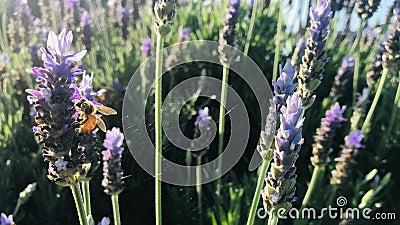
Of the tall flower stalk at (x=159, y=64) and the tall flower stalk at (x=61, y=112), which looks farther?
the tall flower stalk at (x=159, y=64)

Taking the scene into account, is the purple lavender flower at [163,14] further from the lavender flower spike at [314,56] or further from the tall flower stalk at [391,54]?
the tall flower stalk at [391,54]

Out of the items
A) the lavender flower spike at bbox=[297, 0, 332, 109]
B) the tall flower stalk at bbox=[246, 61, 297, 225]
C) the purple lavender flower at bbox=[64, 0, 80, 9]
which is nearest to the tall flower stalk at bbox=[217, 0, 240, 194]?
the lavender flower spike at bbox=[297, 0, 332, 109]

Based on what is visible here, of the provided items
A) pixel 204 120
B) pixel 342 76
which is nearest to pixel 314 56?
pixel 204 120

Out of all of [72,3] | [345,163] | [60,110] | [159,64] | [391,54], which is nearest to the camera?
[60,110]

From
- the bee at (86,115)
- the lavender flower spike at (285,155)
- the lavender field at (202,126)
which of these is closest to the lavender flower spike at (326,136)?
the lavender field at (202,126)

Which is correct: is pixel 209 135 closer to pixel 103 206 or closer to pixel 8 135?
pixel 103 206

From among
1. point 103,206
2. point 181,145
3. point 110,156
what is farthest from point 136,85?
point 110,156

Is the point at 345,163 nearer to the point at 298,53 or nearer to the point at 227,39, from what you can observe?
the point at 298,53
